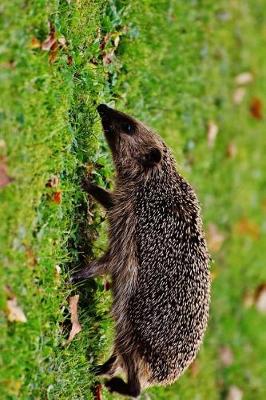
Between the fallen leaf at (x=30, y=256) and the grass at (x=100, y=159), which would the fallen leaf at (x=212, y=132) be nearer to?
the grass at (x=100, y=159)

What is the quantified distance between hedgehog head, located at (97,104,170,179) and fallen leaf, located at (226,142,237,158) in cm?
292

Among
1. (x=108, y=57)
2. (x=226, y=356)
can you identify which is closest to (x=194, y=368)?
(x=226, y=356)

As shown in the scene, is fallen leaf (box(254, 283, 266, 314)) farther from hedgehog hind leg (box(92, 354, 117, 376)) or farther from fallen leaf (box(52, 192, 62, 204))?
fallen leaf (box(52, 192, 62, 204))

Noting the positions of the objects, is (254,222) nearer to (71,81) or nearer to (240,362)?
(240,362)

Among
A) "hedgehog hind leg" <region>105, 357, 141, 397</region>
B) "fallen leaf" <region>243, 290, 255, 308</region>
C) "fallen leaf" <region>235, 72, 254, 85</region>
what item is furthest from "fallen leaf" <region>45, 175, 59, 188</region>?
"fallen leaf" <region>235, 72, 254, 85</region>

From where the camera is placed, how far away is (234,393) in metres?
8.18

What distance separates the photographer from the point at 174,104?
304 inches

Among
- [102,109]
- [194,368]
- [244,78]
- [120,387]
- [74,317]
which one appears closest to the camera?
[74,317]

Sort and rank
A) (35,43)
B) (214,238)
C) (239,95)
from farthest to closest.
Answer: (239,95)
(214,238)
(35,43)

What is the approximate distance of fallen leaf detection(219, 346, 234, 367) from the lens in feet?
26.9

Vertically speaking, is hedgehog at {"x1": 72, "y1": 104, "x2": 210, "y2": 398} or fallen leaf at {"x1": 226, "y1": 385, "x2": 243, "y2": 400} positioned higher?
hedgehog at {"x1": 72, "y1": 104, "x2": 210, "y2": 398}

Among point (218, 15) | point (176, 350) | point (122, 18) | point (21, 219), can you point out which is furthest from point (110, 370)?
point (218, 15)

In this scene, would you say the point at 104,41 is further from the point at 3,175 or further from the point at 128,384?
the point at 128,384

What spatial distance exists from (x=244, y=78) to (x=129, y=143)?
3.73 m
